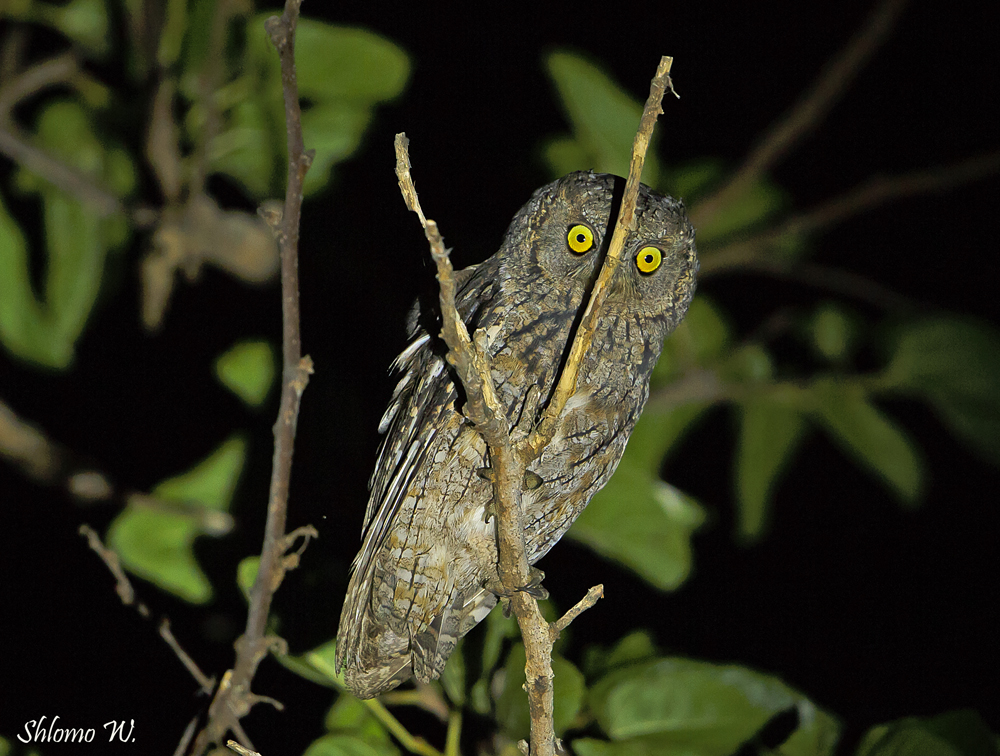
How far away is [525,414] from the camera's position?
4.07ft

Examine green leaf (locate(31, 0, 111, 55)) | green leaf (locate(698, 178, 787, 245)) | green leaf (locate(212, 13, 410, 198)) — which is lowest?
green leaf (locate(212, 13, 410, 198))

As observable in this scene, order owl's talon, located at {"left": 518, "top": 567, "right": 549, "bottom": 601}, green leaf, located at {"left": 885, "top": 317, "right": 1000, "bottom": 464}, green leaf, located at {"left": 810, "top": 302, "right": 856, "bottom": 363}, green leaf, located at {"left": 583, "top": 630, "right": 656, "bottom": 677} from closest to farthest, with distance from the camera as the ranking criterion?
owl's talon, located at {"left": 518, "top": 567, "right": 549, "bottom": 601} → green leaf, located at {"left": 583, "top": 630, "right": 656, "bottom": 677} → green leaf, located at {"left": 885, "top": 317, "right": 1000, "bottom": 464} → green leaf, located at {"left": 810, "top": 302, "right": 856, "bottom": 363}

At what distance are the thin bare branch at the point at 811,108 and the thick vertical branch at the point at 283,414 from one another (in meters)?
2.29

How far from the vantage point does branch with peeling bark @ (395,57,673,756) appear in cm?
100

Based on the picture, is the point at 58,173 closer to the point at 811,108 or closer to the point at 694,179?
the point at 694,179

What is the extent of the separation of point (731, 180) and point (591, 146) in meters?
0.69

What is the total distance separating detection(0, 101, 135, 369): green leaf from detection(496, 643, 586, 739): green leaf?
1531 mm

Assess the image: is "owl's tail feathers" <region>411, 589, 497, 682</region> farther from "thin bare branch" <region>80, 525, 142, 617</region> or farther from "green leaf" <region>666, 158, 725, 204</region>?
"green leaf" <region>666, 158, 725, 204</region>

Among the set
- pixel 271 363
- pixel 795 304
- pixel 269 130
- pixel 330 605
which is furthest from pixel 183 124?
pixel 795 304

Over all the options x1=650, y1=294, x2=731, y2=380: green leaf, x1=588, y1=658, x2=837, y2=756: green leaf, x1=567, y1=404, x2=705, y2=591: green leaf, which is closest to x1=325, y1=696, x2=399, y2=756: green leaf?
x1=588, y1=658, x2=837, y2=756: green leaf

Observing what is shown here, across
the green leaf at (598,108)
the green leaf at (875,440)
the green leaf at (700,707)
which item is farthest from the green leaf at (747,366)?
the green leaf at (700,707)

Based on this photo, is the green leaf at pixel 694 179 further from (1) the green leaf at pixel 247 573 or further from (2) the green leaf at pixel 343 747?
(2) the green leaf at pixel 343 747

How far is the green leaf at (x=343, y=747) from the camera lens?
1405 millimetres

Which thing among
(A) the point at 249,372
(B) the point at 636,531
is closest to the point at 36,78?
(A) the point at 249,372
